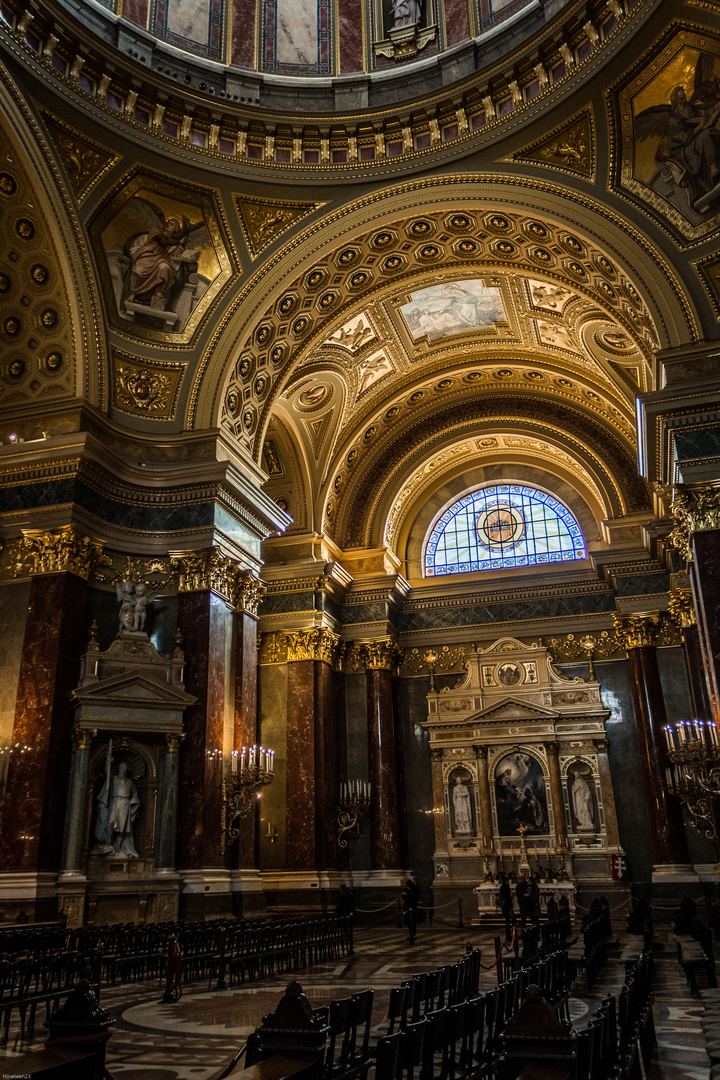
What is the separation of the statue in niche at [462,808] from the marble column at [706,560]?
10.2 m

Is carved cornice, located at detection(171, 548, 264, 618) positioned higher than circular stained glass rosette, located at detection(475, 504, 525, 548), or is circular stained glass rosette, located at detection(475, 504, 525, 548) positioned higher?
circular stained glass rosette, located at detection(475, 504, 525, 548)

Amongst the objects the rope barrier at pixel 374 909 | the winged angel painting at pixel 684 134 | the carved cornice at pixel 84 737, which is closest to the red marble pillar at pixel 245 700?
the carved cornice at pixel 84 737

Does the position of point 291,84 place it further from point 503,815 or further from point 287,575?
point 503,815

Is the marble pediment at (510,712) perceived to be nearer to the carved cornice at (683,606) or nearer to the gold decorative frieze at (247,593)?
the carved cornice at (683,606)

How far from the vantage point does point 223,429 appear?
17.4 m

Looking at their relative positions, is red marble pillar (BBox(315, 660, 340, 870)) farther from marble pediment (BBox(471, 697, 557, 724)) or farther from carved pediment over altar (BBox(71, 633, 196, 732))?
carved pediment over altar (BBox(71, 633, 196, 732))

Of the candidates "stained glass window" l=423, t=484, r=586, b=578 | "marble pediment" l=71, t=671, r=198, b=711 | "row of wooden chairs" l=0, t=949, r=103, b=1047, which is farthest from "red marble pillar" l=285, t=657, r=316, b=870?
"row of wooden chairs" l=0, t=949, r=103, b=1047

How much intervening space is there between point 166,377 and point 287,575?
6.57 m

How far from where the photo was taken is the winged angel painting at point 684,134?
47.4 feet

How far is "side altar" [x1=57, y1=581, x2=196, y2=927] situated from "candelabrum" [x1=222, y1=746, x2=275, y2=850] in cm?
105

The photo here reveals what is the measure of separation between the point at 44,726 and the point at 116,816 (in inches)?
74.1

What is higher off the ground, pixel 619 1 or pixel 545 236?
pixel 619 1

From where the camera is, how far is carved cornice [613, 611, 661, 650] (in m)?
21.3

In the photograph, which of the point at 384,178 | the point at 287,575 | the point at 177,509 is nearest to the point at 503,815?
the point at 287,575
